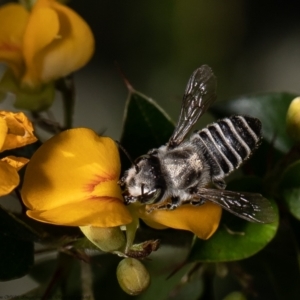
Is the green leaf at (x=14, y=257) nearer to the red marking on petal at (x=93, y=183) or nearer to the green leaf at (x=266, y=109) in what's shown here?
the red marking on petal at (x=93, y=183)

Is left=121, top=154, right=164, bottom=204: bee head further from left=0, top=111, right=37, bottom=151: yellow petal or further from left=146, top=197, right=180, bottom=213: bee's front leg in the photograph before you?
left=0, top=111, right=37, bottom=151: yellow petal

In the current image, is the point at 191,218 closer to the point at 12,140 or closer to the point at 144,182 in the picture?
the point at 144,182

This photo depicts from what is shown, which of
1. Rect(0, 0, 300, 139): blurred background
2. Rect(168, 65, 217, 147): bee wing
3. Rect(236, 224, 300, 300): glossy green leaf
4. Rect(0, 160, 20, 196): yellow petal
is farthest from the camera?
Rect(0, 0, 300, 139): blurred background

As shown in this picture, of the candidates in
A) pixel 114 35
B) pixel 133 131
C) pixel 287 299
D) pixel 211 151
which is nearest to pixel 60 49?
pixel 133 131

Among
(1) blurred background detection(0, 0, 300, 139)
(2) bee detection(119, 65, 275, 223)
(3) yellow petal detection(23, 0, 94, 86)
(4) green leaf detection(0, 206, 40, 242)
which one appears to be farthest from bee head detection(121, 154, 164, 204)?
(1) blurred background detection(0, 0, 300, 139)

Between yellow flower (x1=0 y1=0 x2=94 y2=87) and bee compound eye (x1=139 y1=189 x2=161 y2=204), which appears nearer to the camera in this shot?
bee compound eye (x1=139 y1=189 x2=161 y2=204)

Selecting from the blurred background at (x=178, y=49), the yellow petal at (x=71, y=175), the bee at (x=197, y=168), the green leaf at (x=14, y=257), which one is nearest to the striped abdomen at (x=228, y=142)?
the bee at (x=197, y=168)

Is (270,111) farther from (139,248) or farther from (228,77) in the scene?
(228,77)

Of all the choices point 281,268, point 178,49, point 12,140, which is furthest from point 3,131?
point 178,49
